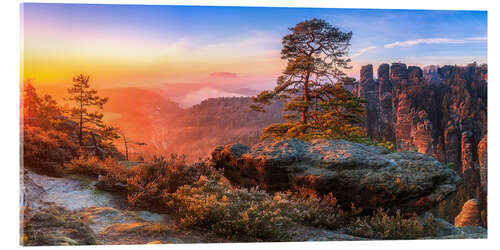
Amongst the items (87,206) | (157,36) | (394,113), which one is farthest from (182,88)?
(394,113)

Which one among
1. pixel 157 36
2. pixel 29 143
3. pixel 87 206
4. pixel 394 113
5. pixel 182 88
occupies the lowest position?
pixel 87 206

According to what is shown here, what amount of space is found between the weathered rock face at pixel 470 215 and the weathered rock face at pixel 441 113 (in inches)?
4.8

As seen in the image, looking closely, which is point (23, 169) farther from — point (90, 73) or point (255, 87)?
point (255, 87)

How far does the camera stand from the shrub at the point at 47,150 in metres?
6.06

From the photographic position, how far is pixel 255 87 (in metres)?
6.93

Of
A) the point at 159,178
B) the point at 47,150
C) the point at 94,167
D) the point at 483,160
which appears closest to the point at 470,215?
the point at 483,160

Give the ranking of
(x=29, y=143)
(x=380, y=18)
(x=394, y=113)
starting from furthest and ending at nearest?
(x=394, y=113) < (x=380, y=18) < (x=29, y=143)

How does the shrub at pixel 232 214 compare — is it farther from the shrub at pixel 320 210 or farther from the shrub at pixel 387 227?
the shrub at pixel 387 227

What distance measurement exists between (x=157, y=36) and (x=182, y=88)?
3.35 feet

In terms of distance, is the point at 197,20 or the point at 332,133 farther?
the point at 332,133

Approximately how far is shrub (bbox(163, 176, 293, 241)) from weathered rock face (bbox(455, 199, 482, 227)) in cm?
325

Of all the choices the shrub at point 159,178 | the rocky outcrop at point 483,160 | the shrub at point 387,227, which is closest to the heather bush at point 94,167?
the shrub at point 159,178

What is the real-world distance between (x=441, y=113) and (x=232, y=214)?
4.28 meters

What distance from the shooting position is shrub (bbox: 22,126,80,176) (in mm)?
6062
